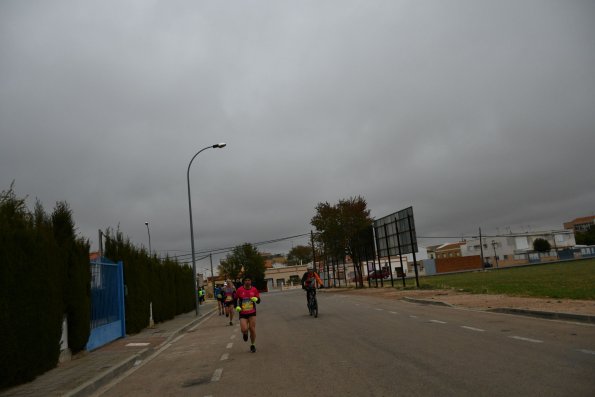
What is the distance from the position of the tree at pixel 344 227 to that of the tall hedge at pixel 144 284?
22.5m

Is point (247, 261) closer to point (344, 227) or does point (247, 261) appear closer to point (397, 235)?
point (344, 227)

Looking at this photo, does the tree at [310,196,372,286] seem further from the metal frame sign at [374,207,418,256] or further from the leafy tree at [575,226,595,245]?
the leafy tree at [575,226,595,245]

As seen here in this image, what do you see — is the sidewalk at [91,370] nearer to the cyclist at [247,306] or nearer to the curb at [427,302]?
the cyclist at [247,306]

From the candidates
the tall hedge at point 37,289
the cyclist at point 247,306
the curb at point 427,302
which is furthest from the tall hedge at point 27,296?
the curb at point 427,302

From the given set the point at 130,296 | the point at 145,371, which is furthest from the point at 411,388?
the point at 130,296

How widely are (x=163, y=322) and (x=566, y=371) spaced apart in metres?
21.2

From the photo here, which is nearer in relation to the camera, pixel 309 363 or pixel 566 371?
pixel 566 371

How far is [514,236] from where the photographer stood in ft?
359

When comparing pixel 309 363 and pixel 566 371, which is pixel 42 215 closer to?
pixel 309 363

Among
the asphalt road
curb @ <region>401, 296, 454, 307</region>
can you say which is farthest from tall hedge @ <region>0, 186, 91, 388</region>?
curb @ <region>401, 296, 454, 307</region>

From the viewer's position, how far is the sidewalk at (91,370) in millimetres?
8672

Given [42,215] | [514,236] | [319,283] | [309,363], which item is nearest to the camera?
[309,363]

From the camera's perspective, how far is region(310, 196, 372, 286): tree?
50.6 m

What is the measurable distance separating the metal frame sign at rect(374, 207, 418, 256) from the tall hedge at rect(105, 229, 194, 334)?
17413mm
